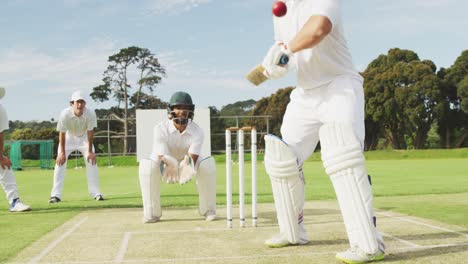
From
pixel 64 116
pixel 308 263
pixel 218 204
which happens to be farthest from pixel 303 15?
pixel 64 116

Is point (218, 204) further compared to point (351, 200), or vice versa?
point (218, 204)

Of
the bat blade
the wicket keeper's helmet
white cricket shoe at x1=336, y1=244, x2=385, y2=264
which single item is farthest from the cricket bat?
the wicket keeper's helmet

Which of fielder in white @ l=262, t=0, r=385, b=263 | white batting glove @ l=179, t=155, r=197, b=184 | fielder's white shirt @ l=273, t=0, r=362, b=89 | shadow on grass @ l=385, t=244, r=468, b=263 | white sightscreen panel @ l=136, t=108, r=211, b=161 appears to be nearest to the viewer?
fielder in white @ l=262, t=0, r=385, b=263

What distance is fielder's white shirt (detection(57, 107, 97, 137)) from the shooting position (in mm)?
8727

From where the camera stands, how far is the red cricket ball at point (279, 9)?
3.75 metres

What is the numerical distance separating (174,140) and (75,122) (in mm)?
3567

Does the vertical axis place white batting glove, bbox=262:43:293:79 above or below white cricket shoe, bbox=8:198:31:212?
above

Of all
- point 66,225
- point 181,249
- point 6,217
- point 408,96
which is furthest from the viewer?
point 408,96

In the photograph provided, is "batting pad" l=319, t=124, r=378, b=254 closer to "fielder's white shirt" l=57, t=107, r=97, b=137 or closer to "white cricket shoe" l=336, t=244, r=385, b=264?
"white cricket shoe" l=336, t=244, r=385, b=264

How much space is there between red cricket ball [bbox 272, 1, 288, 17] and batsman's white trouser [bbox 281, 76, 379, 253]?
0.61 m

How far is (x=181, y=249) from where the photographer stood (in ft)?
13.5

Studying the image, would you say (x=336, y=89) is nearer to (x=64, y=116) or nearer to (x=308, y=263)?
(x=308, y=263)

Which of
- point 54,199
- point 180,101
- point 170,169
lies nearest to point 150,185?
point 170,169

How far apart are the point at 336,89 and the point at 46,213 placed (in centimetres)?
459
